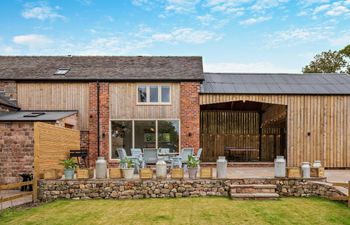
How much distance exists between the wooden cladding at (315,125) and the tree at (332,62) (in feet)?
53.9

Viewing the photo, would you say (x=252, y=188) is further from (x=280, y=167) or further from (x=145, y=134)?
(x=145, y=134)

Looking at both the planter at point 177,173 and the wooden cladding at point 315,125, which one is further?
the wooden cladding at point 315,125

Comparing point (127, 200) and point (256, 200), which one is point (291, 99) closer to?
point (256, 200)

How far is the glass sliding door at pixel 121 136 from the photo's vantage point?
13867 mm

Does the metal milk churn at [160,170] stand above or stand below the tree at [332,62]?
below

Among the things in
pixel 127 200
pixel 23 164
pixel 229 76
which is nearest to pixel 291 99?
pixel 229 76

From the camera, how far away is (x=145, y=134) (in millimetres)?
13922

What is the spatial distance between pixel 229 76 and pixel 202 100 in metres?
2.80

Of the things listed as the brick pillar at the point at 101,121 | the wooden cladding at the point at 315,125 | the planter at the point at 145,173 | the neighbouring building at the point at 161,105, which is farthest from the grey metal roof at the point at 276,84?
the planter at the point at 145,173

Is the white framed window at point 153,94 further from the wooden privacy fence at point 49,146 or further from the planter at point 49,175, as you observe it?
the planter at point 49,175

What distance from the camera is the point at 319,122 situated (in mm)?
14023

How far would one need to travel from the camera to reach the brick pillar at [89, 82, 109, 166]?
45.5ft

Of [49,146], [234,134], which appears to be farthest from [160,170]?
[234,134]

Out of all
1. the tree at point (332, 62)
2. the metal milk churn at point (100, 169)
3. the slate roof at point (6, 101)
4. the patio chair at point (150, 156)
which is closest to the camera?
the metal milk churn at point (100, 169)
